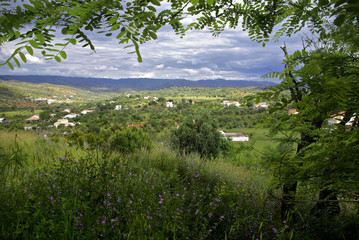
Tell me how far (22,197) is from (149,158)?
3.02 metres

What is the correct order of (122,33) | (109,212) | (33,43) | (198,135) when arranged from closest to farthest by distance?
(33,43) < (122,33) < (109,212) < (198,135)

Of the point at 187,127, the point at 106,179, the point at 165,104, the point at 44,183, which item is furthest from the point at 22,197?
the point at 165,104

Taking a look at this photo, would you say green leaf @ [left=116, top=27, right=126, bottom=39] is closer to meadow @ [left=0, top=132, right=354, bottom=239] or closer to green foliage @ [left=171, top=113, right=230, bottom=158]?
meadow @ [left=0, top=132, right=354, bottom=239]

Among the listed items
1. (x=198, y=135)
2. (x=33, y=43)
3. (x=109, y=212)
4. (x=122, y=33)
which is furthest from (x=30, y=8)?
(x=198, y=135)

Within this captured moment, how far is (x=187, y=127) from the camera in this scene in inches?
493

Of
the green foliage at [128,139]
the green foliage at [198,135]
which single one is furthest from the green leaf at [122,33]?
the green foliage at [198,135]

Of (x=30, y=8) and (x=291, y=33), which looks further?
(x=291, y=33)

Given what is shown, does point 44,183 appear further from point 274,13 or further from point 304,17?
point 304,17

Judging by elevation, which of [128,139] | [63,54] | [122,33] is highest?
[122,33]

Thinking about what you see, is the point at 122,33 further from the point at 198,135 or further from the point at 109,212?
the point at 198,135

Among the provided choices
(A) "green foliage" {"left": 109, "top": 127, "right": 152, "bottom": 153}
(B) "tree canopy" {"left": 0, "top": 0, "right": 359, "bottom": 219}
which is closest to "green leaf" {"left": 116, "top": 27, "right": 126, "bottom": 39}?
(B) "tree canopy" {"left": 0, "top": 0, "right": 359, "bottom": 219}

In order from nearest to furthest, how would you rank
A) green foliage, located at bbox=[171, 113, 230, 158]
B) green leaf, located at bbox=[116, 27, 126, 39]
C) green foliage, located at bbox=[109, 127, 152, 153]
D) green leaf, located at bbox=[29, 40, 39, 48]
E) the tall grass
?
green leaf, located at bbox=[29, 40, 39, 48] → green leaf, located at bbox=[116, 27, 126, 39] → the tall grass → green foliage, located at bbox=[109, 127, 152, 153] → green foliage, located at bbox=[171, 113, 230, 158]

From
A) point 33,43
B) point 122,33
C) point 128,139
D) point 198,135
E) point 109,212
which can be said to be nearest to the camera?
point 33,43

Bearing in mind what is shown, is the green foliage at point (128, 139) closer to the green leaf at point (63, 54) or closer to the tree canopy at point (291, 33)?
the tree canopy at point (291, 33)
